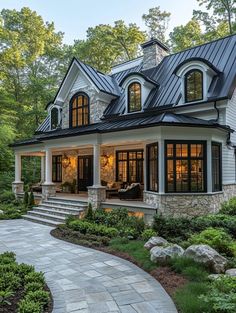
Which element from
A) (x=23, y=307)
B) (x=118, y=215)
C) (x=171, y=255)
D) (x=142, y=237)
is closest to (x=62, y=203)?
(x=118, y=215)

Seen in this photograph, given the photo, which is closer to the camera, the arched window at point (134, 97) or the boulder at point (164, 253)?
the boulder at point (164, 253)

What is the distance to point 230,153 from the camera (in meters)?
12.4

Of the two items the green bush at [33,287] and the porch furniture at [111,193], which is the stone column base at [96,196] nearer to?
the porch furniture at [111,193]

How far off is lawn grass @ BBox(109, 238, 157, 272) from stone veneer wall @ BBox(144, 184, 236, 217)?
8.19 feet

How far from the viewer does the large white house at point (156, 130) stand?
1037 centimetres

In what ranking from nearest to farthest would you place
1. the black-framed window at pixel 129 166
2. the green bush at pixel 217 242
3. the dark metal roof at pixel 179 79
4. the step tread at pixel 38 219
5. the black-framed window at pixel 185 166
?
the green bush at pixel 217 242 → the black-framed window at pixel 185 166 → the step tread at pixel 38 219 → the dark metal roof at pixel 179 79 → the black-framed window at pixel 129 166

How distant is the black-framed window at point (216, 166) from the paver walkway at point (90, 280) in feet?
19.4

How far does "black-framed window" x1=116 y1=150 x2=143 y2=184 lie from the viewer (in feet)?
48.1

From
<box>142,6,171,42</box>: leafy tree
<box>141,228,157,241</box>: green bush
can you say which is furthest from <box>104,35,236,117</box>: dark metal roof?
<box>142,6,171,42</box>: leafy tree

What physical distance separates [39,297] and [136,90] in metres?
11.4

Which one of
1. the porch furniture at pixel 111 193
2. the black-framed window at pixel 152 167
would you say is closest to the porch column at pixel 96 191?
the porch furniture at pixel 111 193

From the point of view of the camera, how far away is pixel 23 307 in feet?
12.9

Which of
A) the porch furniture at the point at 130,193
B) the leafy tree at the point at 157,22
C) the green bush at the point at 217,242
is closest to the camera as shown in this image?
the green bush at the point at 217,242

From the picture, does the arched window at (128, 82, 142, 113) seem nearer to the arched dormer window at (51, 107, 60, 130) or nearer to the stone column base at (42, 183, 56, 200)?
the arched dormer window at (51, 107, 60, 130)
